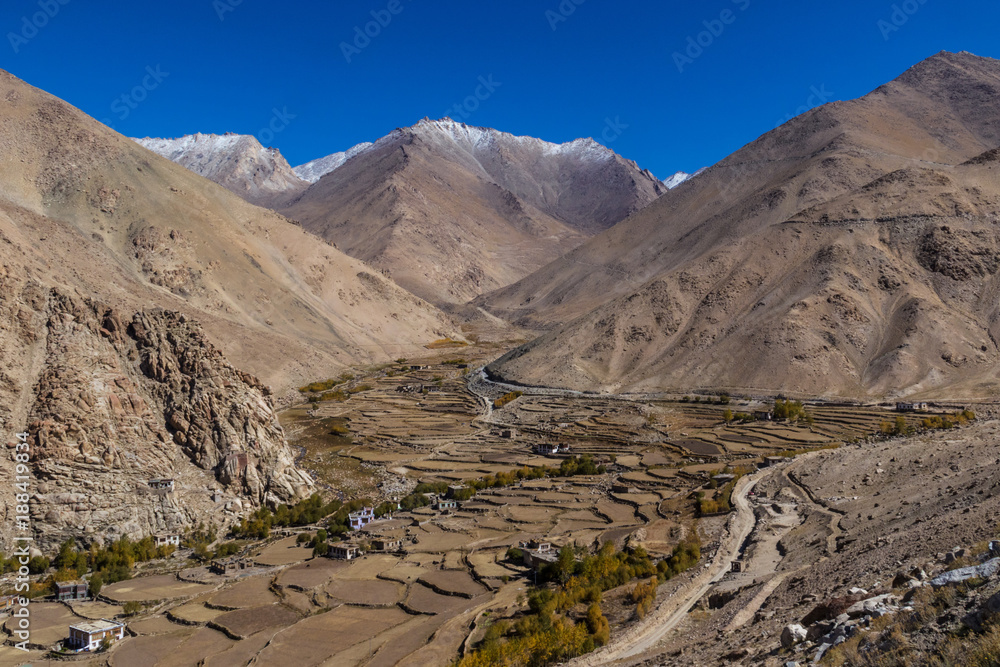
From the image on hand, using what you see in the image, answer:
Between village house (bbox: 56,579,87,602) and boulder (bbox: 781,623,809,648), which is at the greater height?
boulder (bbox: 781,623,809,648)

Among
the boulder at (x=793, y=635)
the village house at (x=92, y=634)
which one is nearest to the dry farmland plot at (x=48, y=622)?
the village house at (x=92, y=634)

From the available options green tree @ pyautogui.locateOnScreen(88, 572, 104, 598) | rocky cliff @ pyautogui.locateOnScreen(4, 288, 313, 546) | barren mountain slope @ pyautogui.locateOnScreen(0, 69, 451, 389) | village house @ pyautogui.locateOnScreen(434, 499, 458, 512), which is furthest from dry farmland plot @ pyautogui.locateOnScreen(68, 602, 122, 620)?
barren mountain slope @ pyautogui.locateOnScreen(0, 69, 451, 389)

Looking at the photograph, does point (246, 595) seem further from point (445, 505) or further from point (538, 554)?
point (445, 505)

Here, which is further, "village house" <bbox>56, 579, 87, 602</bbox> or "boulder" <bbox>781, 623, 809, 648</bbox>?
"village house" <bbox>56, 579, 87, 602</bbox>

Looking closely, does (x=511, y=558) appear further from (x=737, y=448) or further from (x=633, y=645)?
(x=737, y=448)

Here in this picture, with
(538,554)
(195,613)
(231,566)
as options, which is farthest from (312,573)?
(538,554)

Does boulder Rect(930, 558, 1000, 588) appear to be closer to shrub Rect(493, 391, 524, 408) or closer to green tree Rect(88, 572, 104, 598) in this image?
green tree Rect(88, 572, 104, 598)
